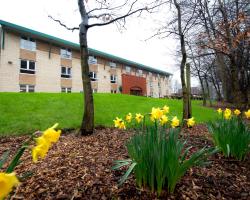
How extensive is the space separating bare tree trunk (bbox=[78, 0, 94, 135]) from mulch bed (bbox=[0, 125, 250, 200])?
6.62ft

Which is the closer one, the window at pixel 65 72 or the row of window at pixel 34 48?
the row of window at pixel 34 48

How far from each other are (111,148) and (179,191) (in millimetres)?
2127

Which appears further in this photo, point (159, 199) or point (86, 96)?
point (86, 96)

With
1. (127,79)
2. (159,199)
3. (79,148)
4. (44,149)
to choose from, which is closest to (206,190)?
(159,199)

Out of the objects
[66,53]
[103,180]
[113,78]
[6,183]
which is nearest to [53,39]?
[66,53]

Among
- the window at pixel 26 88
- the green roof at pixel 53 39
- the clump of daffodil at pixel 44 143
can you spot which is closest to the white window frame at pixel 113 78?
the green roof at pixel 53 39

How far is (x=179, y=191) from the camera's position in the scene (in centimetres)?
265

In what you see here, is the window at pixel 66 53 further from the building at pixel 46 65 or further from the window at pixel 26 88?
the window at pixel 26 88

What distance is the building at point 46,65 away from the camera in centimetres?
2022

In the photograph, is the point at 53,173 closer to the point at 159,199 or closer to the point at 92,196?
the point at 92,196

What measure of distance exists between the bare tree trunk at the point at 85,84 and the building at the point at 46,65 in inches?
621

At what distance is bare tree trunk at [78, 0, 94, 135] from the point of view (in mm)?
6230

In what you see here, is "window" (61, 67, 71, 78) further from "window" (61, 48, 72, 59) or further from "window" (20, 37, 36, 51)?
"window" (20, 37, 36, 51)

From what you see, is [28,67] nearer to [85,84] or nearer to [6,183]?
[85,84]
